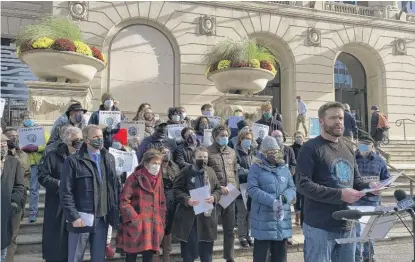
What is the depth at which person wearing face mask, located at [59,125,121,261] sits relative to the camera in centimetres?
497

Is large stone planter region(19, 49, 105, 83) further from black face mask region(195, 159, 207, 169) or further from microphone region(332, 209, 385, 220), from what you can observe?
microphone region(332, 209, 385, 220)

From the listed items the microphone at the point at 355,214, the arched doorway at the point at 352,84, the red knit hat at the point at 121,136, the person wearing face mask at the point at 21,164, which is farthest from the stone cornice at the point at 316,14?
the microphone at the point at 355,214

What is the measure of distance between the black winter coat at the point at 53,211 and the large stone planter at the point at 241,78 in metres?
8.05

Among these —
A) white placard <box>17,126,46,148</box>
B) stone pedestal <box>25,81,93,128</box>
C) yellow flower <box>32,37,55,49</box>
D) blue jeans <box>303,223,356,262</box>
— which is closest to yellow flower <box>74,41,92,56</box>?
yellow flower <box>32,37,55,49</box>

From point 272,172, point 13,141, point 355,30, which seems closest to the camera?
point 272,172

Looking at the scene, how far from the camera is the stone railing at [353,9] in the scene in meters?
20.6

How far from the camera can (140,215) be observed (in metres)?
5.47

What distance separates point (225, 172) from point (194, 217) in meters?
0.94

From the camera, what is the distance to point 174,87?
1686 centimetres

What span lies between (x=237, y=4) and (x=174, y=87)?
4788 millimetres

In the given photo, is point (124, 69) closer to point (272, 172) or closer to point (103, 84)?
point (103, 84)

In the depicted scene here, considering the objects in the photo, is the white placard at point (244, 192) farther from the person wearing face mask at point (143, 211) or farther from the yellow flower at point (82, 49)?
the yellow flower at point (82, 49)

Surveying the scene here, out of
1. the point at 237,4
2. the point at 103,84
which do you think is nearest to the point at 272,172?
the point at 103,84

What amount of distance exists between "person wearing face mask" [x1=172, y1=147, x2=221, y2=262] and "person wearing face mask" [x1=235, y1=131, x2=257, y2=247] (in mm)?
952
